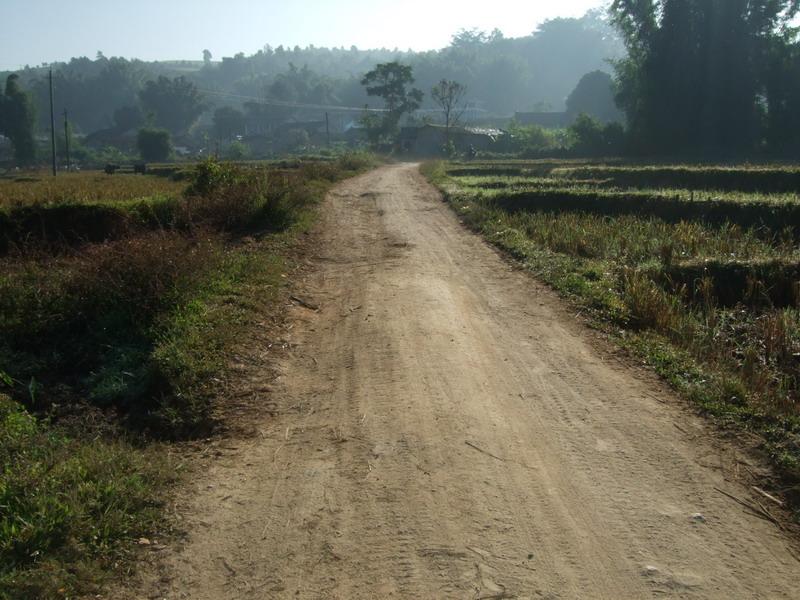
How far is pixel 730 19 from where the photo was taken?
44.7 meters

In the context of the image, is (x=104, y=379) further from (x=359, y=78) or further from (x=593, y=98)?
(x=359, y=78)

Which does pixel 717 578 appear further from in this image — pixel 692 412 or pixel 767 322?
pixel 767 322

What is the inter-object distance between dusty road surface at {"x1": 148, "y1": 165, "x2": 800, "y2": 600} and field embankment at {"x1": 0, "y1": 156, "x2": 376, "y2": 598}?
0.51 metres

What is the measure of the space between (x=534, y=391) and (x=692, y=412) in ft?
4.19

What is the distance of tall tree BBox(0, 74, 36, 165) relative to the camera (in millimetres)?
60219

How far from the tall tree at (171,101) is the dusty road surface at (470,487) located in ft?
318

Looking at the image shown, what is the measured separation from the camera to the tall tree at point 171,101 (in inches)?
3780

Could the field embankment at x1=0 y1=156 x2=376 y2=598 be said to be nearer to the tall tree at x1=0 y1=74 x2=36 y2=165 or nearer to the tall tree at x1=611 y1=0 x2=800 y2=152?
the tall tree at x1=611 y1=0 x2=800 y2=152

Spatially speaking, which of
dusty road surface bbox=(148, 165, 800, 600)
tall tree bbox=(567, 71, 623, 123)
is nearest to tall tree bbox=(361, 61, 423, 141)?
tall tree bbox=(567, 71, 623, 123)

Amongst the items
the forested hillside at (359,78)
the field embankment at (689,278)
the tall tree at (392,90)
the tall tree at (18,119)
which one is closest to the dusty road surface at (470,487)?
the field embankment at (689,278)

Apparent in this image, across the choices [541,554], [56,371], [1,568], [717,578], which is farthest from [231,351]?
[717,578]

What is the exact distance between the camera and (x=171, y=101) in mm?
95812

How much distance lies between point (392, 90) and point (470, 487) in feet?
213

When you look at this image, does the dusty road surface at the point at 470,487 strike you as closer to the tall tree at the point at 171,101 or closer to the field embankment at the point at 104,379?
the field embankment at the point at 104,379
